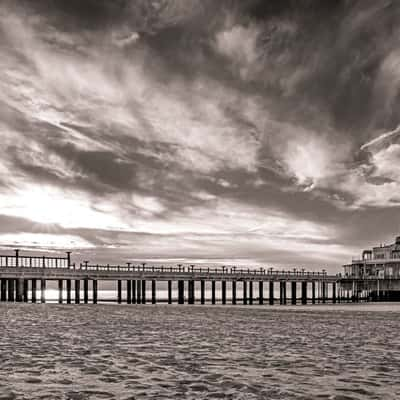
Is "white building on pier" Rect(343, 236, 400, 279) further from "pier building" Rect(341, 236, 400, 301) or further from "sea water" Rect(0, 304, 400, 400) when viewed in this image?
"sea water" Rect(0, 304, 400, 400)

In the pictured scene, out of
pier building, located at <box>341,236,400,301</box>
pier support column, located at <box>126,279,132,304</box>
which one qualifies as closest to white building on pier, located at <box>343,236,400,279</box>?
pier building, located at <box>341,236,400,301</box>

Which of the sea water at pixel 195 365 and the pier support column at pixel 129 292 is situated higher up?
the sea water at pixel 195 365

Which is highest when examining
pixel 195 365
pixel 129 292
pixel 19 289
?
pixel 195 365

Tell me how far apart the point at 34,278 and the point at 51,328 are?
41444mm

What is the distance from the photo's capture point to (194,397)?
8.96m

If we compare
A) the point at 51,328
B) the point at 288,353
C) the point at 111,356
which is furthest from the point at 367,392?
the point at 51,328

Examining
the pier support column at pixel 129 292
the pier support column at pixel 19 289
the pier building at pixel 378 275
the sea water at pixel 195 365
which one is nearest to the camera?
the sea water at pixel 195 365

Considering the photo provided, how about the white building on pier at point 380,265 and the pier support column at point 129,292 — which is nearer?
the pier support column at point 129,292

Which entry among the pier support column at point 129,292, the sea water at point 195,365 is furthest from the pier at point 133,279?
the sea water at point 195,365

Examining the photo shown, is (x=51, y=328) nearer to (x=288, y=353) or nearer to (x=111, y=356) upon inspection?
(x=111, y=356)

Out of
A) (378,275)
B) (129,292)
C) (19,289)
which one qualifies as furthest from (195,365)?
(378,275)

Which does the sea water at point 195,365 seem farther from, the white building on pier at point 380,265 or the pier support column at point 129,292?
the white building on pier at point 380,265

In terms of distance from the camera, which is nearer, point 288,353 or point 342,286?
point 288,353

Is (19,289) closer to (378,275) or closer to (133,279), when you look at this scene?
(133,279)
